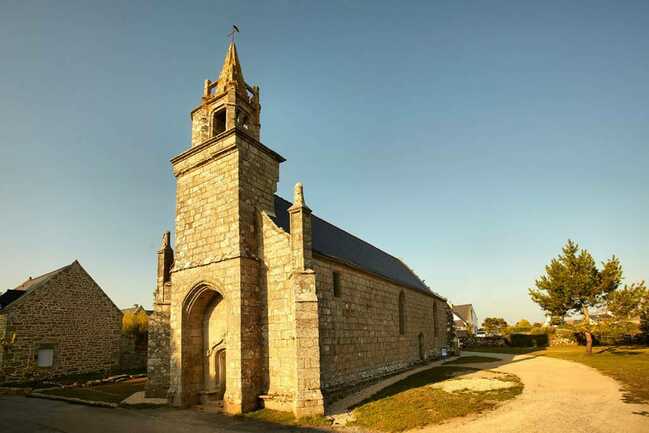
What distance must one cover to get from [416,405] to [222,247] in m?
8.20

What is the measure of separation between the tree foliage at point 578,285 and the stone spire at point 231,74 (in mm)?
26834

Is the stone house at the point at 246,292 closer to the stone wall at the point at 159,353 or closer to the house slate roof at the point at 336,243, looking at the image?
the stone wall at the point at 159,353

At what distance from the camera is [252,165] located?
14.3m

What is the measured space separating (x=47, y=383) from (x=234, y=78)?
18390 mm

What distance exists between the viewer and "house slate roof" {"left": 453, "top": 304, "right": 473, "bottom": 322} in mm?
70569

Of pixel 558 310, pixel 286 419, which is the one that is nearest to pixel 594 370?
pixel 558 310

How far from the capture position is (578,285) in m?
27.7

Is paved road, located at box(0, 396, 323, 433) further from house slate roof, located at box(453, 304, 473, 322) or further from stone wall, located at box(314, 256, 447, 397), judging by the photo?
house slate roof, located at box(453, 304, 473, 322)

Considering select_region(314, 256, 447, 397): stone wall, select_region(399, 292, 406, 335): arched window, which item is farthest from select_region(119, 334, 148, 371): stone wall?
select_region(399, 292, 406, 335): arched window

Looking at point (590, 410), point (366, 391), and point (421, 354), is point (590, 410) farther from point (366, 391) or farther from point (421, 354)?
point (421, 354)

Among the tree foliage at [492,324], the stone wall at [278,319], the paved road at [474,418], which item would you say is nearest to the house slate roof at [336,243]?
the stone wall at [278,319]

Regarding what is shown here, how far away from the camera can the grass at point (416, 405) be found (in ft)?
33.4

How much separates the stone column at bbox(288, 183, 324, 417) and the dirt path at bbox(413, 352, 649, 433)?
321 centimetres

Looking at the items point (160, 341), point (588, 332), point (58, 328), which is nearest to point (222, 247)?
point (160, 341)
